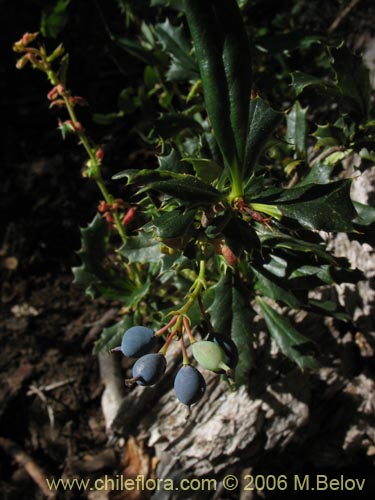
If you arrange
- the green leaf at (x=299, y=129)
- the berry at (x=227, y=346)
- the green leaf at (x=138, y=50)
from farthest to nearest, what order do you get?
1. the green leaf at (x=138, y=50)
2. the green leaf at (x=299, y=129)
3. the berry at (x=227, y=346)

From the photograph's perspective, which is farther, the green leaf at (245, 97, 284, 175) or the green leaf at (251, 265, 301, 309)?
the green leaf at (251, 265, 301, 309)

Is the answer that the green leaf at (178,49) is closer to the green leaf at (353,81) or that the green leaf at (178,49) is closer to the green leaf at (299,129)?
the green leaf at (299,129)

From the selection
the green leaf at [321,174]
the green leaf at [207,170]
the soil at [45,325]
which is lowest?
the soil at [45,325]

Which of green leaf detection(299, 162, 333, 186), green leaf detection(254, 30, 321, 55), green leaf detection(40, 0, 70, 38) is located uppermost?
green leaf detection(40, 0, 70, 38)

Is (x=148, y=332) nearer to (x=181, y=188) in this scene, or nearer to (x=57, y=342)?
(x=181, y=188)

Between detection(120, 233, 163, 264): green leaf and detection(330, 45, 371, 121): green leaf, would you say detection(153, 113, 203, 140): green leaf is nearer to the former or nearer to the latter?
detection(120, 233, 163, 264): green leaf

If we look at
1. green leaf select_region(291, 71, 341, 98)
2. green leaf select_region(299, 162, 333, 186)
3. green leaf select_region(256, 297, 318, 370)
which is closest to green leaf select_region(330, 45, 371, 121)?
green leaf select_region(291, 71, 341, 98)

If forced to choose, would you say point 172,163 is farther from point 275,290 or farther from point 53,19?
point 53,19

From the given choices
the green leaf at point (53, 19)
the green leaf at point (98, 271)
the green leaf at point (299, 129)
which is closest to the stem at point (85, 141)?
the green leaf at point (98, 271)

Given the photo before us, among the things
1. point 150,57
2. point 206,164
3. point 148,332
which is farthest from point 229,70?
point 150,57
